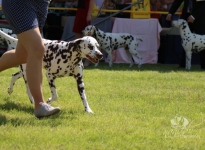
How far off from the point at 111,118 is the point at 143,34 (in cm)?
705

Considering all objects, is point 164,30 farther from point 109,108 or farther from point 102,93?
point 109,108

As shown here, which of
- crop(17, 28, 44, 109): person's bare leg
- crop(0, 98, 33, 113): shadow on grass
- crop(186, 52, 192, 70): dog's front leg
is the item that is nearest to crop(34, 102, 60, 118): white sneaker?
crop(17, 28, 44, 109): person's bare leg

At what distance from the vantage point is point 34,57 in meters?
4.83

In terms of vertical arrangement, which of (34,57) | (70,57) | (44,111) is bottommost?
(44,111)

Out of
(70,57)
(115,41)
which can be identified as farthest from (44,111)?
(115,41)

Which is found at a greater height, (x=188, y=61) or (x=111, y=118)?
(x=111, y=118)

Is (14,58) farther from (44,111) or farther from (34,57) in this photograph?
(44,111)

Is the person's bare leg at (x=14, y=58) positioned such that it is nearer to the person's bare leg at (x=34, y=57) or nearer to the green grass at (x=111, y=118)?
the person's bare leg at (x=34, y=57)

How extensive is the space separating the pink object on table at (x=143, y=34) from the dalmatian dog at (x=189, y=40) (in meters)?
1.10

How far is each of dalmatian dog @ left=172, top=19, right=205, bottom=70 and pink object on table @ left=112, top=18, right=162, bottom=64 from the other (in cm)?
110

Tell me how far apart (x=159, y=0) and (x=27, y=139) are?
354 inches

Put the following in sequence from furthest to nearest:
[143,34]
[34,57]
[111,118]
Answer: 1. [143,34]
2. [111,118]
3. [34,57]

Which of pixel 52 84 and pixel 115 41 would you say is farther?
pixel 115 41

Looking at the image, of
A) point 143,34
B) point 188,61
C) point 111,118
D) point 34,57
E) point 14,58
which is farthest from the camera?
point 143,34
